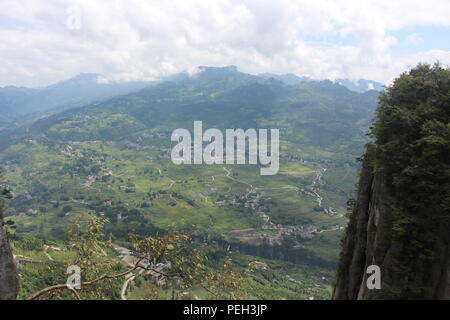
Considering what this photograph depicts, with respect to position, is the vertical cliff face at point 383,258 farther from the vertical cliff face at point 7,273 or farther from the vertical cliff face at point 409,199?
the vertical cliff face at point 7,273

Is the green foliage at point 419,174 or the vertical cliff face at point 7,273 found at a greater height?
the green foliage at point 419,174

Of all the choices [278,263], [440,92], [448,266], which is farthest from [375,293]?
[278,263]

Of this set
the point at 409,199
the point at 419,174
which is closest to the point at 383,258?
the point at 409,199

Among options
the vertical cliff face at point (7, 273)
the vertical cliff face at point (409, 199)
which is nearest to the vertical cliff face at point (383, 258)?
the vertical cliff face at point (409, 199)

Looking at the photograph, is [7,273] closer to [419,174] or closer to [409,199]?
[409,199]

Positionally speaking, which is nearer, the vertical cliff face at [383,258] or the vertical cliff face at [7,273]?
the vertical cliff face at [7,273]

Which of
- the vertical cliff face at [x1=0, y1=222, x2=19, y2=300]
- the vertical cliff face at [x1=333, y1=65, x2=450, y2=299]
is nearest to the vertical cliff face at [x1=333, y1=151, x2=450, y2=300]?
the vertical cliff face at [x1=333, y1=65, x2=450, y2=299]
